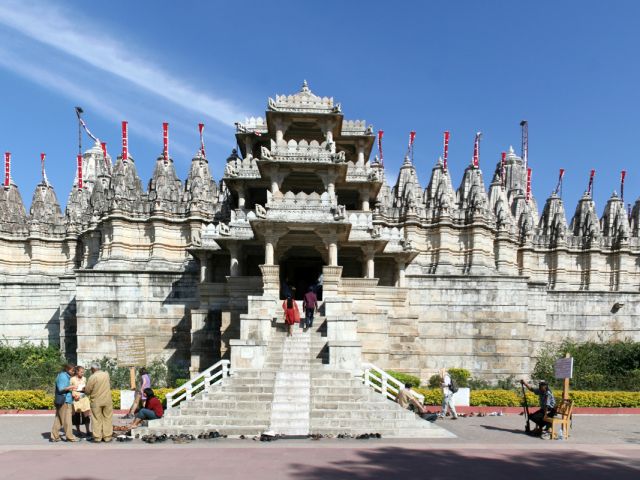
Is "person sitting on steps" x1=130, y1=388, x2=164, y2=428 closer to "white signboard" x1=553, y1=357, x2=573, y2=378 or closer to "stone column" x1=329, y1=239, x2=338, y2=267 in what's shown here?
"stone column" x1=329, y1=239, x2=338, y2=267

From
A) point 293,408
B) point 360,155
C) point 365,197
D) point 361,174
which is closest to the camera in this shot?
point 293,408

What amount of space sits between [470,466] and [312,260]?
16.0 metres

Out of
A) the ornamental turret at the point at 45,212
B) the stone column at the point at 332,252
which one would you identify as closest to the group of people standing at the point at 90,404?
the stone column at the point at 332,252

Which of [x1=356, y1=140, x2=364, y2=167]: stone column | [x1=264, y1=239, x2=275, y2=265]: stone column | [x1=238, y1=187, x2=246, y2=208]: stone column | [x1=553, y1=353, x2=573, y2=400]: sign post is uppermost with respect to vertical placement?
[x1=356, y1=140, x2=364, y2=167]: stone column

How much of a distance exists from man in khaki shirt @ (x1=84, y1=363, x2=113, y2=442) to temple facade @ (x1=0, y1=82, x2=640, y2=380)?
13.8ft

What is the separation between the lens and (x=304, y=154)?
23109mm

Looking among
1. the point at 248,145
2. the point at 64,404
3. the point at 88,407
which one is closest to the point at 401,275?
the point at 248,145

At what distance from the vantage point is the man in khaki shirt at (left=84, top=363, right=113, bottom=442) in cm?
1209

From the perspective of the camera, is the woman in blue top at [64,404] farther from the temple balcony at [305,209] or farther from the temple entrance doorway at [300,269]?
the temple entrance doorway at [300,269]

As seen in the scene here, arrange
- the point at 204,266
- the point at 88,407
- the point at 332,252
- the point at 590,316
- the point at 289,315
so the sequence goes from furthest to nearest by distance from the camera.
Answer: the point at 590,316, the point at 204,266, the point at 332,252, the point at 289,315, the point at 88,407

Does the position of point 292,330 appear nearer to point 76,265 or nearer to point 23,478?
point 23,478

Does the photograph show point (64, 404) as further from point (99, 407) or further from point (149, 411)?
point (149, 411)

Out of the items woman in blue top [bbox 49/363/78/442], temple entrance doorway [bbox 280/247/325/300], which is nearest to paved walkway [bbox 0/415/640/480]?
woman in blue top [bbox 49/363/78/442]

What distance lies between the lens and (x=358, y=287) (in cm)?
2236
